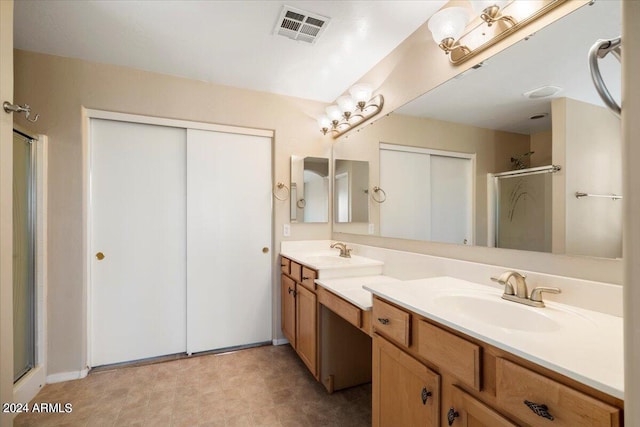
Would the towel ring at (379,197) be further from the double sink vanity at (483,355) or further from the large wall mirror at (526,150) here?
the double sink vanity at (483,355)

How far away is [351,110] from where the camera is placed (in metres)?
2.31

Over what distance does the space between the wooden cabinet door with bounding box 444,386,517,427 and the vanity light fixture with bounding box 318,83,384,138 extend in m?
1.84

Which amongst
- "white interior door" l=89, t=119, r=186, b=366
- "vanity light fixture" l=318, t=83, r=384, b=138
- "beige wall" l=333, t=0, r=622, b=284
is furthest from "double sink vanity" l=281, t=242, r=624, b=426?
"white interior door" l=89, t=119, r=186, b=366

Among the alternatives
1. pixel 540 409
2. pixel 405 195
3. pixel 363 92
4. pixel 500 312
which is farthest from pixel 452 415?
pixel 363 92

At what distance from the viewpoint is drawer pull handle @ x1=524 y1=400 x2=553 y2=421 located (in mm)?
619

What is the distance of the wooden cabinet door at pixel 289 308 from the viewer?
86.3 inches

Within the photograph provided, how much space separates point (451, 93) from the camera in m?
1.50

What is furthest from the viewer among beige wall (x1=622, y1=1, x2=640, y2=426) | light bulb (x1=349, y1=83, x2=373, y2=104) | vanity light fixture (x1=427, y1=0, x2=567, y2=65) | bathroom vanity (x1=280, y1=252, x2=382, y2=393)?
light bulb (x1=349, y1=83, x2=373, y2=104)

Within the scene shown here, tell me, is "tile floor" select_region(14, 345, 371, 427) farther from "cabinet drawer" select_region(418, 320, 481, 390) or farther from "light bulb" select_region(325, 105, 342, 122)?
"light bulb" select_region(325, 105, 342, 122)

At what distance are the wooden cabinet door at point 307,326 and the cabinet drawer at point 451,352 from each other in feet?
3.11

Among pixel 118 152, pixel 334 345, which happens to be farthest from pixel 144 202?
pixel 334 345

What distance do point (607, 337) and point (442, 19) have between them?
4.76 ft

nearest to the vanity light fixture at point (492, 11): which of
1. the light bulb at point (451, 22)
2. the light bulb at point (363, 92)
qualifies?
the light bulb at point (451, 22)

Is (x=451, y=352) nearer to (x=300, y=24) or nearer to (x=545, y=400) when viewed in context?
(x=545, y=400)
